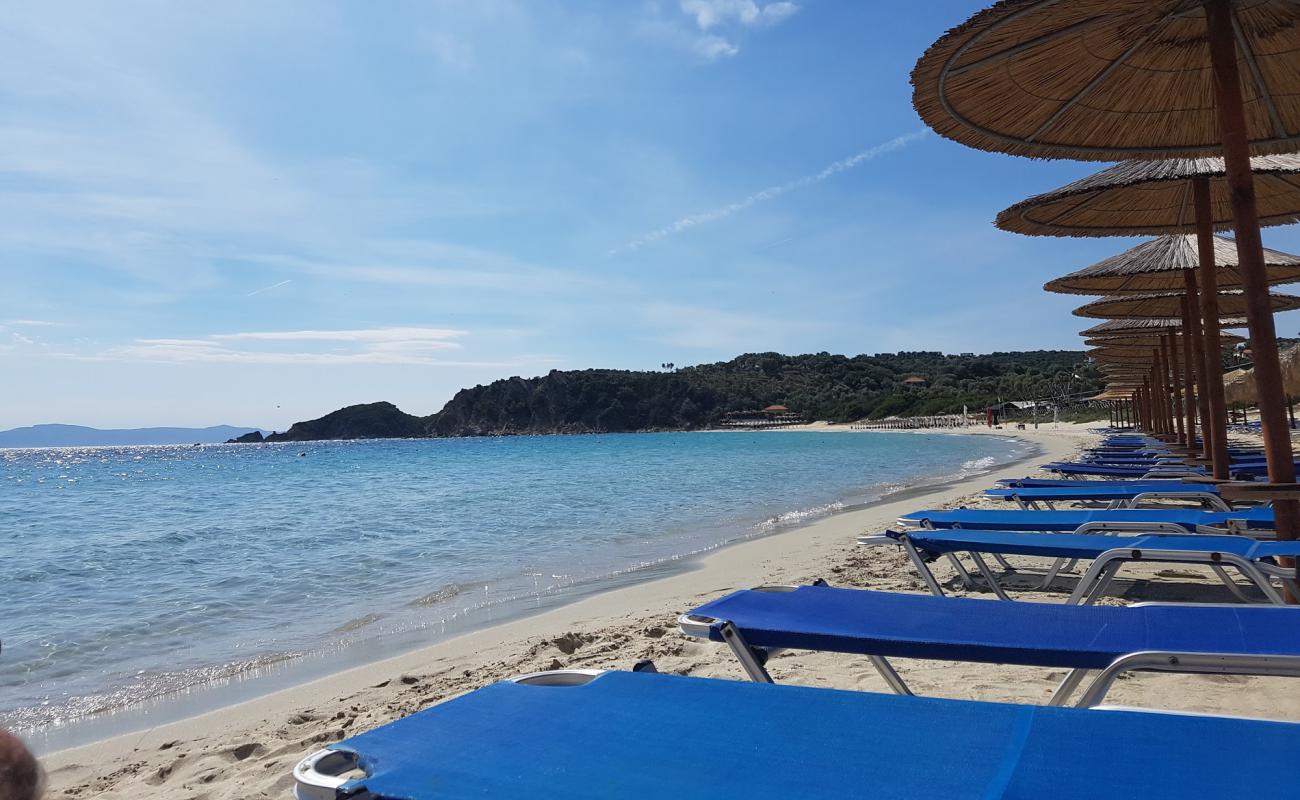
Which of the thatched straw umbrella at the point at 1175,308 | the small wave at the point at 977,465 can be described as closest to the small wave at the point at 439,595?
the thatched straw umbrella at the point at 1175,308

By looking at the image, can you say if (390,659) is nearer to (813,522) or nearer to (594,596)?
(594,596)

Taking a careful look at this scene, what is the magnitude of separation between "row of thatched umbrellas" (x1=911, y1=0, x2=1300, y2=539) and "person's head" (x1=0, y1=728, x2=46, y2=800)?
137 inches

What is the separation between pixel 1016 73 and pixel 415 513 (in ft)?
44.9

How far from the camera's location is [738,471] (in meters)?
24.4

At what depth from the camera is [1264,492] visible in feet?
11.3

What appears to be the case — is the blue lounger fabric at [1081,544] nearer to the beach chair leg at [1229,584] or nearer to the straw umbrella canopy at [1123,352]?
the beach chair leg at [1229,584]

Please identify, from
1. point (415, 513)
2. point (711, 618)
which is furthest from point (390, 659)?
point (415, 513)

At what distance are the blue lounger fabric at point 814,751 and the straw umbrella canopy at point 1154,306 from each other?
8489mm

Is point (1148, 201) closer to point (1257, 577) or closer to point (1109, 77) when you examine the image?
point (1109, 77)

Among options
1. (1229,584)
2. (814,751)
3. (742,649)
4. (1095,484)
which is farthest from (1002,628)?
(1095,484)

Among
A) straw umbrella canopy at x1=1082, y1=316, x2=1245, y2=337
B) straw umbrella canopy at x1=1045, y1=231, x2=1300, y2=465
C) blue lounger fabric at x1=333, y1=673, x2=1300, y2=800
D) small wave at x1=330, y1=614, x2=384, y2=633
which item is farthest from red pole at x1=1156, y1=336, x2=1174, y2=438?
blue lounger fabric at x1=333, y1=673, x2=1300, y2=800

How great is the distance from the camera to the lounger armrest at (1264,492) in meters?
3.37

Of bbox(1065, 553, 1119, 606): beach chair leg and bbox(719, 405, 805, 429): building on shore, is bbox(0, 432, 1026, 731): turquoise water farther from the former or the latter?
bbox(719, 405, 805, 429): building on shore

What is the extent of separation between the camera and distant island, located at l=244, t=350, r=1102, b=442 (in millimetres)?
87938
